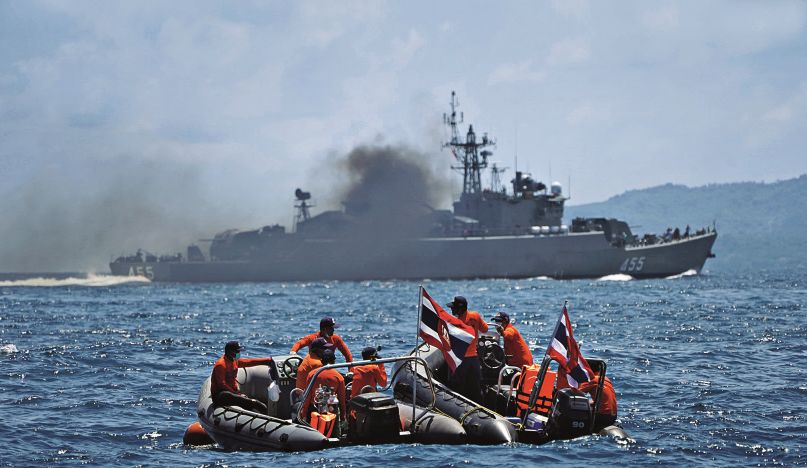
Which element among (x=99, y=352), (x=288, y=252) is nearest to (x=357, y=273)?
(x=288, y=252)

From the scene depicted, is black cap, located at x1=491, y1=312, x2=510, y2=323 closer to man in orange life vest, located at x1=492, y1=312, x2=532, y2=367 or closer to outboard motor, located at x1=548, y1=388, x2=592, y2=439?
man in orange life vest, located at x1=492, y1=312, x2=532, y2=367

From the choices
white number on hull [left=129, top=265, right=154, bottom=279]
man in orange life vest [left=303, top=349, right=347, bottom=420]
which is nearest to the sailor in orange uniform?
man in orange life vest [left=303, top=349, right=347, bottom=420]

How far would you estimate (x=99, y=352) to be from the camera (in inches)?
1147

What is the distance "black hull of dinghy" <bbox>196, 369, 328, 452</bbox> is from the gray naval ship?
7834 centimetres

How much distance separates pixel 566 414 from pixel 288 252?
89.2 metres

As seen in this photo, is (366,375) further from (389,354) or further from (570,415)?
(389,354)

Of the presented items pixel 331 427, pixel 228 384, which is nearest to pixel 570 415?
pixel 331 427

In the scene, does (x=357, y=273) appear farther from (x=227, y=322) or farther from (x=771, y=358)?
(x=771, y=358)

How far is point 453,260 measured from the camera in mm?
95812


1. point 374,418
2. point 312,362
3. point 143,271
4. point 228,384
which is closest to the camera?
point 374,418

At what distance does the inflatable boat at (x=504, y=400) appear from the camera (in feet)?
46.3

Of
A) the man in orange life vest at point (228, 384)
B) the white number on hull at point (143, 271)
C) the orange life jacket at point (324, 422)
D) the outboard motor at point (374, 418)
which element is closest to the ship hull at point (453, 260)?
the white number on hull at point (143, 271)

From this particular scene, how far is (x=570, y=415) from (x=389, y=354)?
1304 cm

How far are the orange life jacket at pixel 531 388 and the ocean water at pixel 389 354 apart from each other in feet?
3.27
